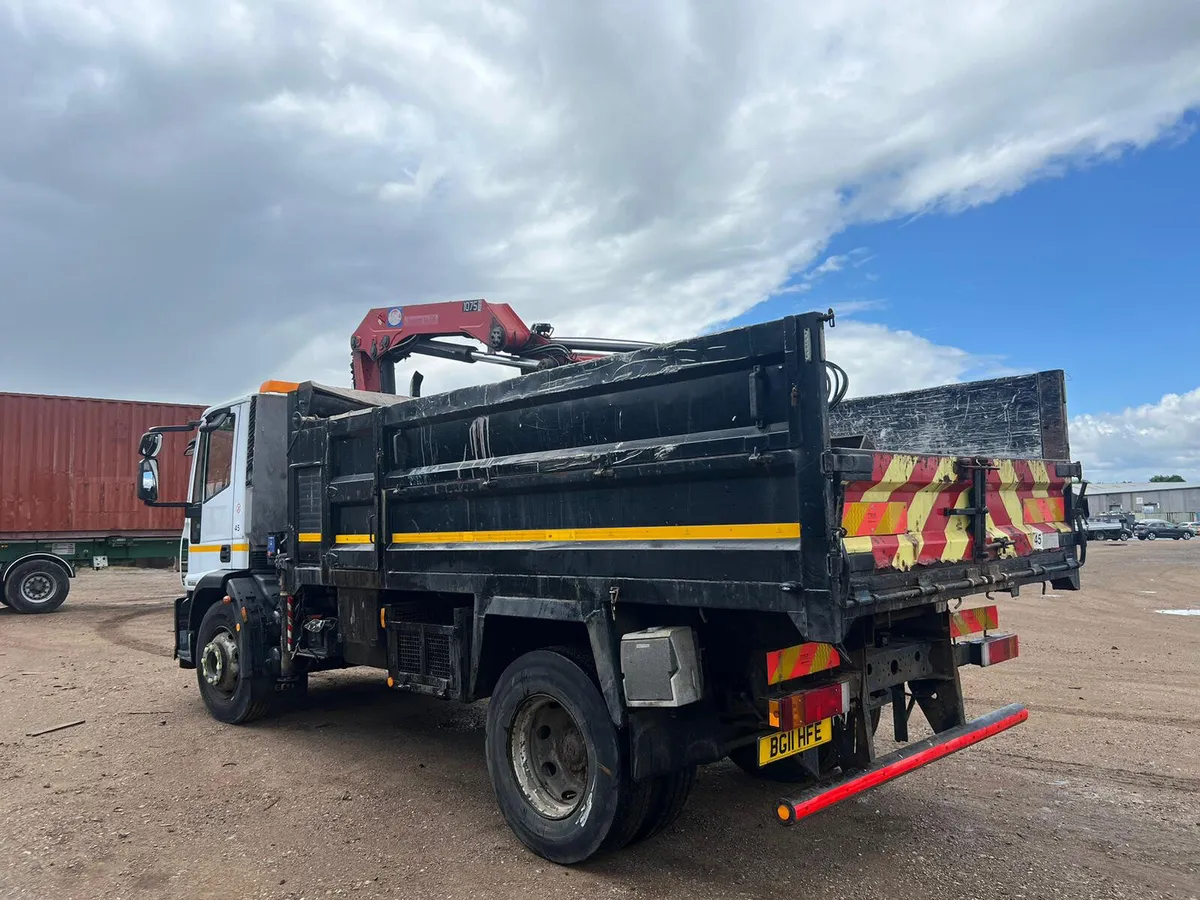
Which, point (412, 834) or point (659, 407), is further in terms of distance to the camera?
point (412, 834)

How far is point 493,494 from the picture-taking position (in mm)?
4609

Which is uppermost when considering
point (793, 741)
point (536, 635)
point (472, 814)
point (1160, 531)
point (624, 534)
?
point (624, 534)

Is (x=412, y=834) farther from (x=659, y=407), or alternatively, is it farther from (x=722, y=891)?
(x=659, y=407)

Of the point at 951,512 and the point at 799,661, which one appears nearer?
the point at 799,661

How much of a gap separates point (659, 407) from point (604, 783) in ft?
5.73

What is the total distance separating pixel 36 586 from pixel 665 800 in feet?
50.9

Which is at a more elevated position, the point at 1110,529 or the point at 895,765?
the point at 1110,529

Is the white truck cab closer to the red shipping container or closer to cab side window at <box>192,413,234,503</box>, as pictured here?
cab side window at <box>192,413,234,503</box>

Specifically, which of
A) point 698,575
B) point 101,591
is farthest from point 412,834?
point 101,591

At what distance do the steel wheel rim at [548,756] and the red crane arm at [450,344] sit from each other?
3694mm

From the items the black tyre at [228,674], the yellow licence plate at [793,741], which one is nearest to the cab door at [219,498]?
the black tyre at [228,674]

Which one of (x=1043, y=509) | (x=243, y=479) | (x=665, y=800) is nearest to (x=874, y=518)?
(x=665, y=800)

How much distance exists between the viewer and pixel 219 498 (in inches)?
279

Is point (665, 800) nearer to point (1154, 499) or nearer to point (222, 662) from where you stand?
point (222, 662)
